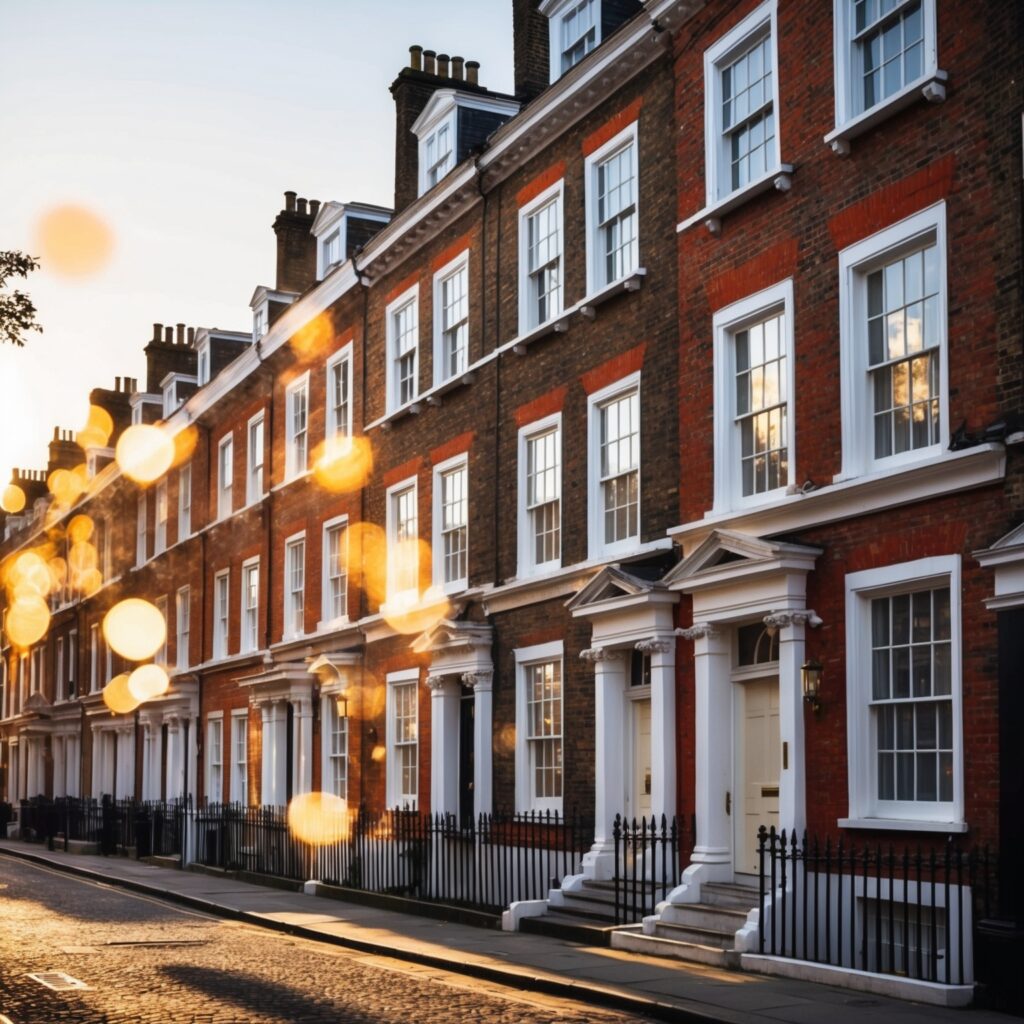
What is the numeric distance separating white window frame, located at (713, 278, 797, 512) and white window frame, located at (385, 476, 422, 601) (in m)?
8.65

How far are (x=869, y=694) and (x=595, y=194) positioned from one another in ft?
26.7

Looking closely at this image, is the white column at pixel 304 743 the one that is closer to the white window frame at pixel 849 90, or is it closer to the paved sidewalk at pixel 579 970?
the paved sidewalk at pixel 579 970

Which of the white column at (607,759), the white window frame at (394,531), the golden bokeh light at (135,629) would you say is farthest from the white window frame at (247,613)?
the white column at (607,759)

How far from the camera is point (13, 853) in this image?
37.4m

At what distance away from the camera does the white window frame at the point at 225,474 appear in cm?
3331

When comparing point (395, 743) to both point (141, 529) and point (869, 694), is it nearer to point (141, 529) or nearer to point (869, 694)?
point (869, 694)

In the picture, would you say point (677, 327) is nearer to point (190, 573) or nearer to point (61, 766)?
point (190, 573)

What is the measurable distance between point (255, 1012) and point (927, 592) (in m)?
6.37

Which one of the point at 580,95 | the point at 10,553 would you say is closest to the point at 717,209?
the point at 580,95

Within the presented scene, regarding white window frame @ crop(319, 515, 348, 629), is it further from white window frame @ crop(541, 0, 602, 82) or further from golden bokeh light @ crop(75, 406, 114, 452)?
golden bokeh light @ crop(75, 406, 114, 452)

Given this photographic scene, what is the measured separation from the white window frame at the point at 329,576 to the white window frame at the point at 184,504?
9970 mm

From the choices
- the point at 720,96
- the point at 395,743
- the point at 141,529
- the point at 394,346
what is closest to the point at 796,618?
the point at 720,96

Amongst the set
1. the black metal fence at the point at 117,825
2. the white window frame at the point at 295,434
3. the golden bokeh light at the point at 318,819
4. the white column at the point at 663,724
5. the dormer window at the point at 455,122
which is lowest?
the black metal fence at the point at 117,825

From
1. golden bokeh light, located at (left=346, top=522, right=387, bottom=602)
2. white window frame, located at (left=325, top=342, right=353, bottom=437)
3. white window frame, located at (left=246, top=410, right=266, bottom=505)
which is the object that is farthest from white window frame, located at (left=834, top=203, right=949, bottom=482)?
white window frame, located at (left=246, top=410, right=266, bottom=505)
